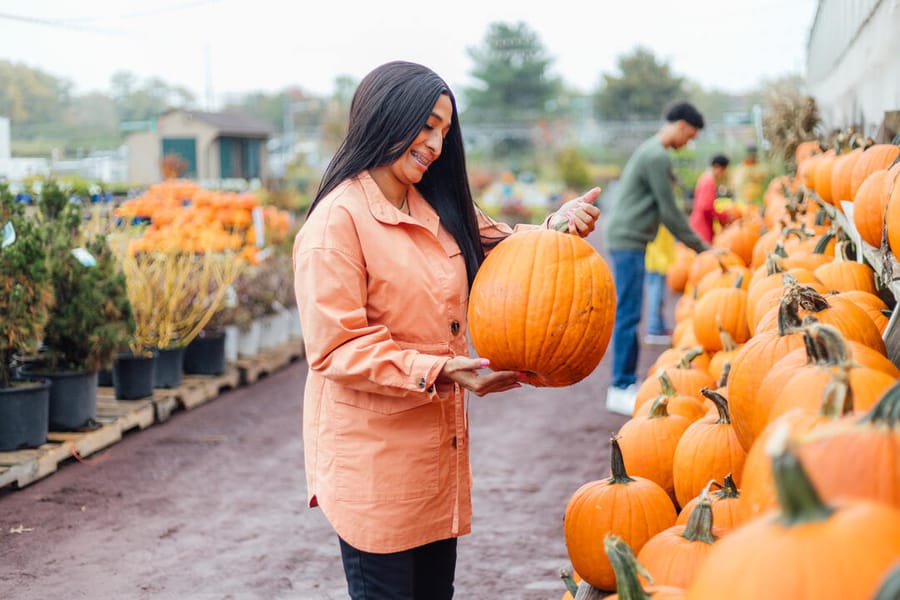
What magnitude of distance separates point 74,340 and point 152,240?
8.68 feet

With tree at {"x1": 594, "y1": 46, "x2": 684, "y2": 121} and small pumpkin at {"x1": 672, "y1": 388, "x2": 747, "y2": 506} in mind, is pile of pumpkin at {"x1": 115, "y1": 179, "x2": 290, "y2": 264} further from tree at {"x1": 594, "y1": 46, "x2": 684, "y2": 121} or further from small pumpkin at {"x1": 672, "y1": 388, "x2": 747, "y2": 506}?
tree at {"x1": 594, "y1": 46, "x2": 684, "y2": 121}

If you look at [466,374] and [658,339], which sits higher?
[466,374]

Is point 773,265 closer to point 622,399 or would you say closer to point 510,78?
point 622,399

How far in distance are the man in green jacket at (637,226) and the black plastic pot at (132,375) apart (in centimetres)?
337

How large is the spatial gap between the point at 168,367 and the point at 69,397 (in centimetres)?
142

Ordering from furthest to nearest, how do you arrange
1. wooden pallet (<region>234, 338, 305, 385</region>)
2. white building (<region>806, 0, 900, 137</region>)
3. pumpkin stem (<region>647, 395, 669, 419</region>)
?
wooden pallet (<region>234, 338, 305, 385</region>)
white building (<region>806, 0, 900, 137</region>)
pumpkin stem (<region>647, 395, 669, 419</region>)

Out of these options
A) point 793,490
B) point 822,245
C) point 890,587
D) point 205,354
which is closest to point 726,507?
point 793,490

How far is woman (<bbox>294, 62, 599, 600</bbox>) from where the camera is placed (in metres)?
2.33

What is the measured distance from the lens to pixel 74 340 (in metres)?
5.94

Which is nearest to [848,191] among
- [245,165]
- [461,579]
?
[461,579]

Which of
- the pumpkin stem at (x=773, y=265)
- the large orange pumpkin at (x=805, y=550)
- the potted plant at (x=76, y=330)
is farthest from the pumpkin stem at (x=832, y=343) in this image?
the potted plant at (x=76, y=330)

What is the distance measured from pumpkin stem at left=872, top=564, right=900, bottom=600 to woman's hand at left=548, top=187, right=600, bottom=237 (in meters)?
1.81

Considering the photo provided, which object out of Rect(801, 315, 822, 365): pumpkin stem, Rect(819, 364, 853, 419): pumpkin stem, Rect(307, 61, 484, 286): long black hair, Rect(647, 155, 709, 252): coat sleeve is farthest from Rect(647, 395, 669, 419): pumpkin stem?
Rect(647, 155, 709, 252): coat sleeve

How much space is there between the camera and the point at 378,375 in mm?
2295
